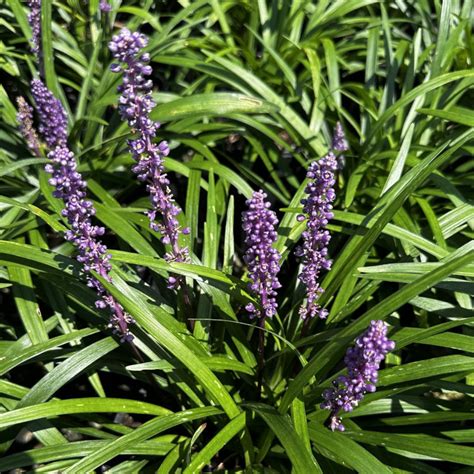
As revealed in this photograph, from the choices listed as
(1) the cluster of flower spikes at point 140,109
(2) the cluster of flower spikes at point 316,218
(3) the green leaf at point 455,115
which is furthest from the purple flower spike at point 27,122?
(3) the green leaf at point 455,115

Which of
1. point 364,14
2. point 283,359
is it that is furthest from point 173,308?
point 364,14

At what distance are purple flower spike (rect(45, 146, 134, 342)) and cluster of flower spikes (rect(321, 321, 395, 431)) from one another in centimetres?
106

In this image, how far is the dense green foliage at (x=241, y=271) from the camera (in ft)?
9.18

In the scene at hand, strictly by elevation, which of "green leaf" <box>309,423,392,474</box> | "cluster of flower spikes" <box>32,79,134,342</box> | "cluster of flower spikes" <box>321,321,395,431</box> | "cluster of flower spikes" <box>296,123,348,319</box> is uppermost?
"cluster of flower spikes" <box>296,123,348,319</box>

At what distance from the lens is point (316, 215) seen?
2.66m

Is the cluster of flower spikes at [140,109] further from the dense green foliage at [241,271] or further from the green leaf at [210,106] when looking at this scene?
the green leaf at [210,106]

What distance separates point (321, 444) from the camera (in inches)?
106

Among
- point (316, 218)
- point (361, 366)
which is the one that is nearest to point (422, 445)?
point (361, 366)

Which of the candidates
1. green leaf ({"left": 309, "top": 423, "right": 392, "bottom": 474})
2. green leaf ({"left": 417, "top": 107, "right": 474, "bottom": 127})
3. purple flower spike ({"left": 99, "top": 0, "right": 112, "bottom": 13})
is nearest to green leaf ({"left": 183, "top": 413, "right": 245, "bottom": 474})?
green leaf ({"left": 309, "top": 423, "right": 392, "bottom": 474})

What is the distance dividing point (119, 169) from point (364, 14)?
309cm

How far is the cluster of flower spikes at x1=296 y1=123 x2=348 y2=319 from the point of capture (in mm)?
2533

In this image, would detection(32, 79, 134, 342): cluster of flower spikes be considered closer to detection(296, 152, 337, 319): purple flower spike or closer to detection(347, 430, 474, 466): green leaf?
detection(296, 152, 337, 319): purple flower spike

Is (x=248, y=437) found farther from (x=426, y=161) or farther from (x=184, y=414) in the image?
(x=426, y=161)

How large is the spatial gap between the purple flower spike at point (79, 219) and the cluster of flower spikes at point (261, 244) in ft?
2.14
